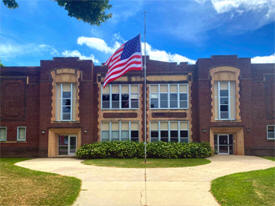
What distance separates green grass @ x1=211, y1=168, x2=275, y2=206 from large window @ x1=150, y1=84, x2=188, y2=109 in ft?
33.8

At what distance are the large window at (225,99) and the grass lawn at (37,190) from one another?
13.8 metres

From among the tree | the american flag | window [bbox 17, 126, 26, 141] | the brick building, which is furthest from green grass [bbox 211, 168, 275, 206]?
window [bbox 17, 126, 26, 141]

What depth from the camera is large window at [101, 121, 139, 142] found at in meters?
19.0

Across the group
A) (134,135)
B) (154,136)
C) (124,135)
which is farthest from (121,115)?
(154,136)

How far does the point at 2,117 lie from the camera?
19.0m

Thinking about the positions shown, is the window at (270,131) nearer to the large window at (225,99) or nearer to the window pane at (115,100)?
the large window at (225,99)

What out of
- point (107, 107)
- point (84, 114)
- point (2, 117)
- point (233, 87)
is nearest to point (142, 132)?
point (107, 107)

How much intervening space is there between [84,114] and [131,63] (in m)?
8.92

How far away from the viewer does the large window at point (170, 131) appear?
743 inches

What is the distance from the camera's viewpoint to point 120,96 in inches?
757

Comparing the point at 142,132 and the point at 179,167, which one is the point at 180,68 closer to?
the point at 142,132

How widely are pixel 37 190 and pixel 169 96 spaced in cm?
1373

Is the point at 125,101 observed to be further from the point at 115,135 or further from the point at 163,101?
the point at 163,101

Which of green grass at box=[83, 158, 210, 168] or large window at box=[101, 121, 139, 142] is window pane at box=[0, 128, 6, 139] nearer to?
large window at box=[101, 121, 139, 142]
